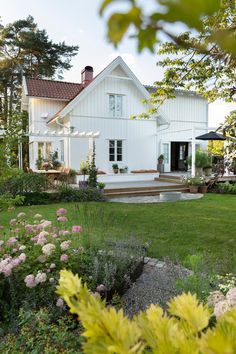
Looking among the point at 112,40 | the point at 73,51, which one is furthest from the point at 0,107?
the point at 112,40

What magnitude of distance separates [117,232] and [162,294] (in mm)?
3395

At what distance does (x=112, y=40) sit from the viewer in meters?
0.45

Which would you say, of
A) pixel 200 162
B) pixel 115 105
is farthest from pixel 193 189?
pixel 115 105

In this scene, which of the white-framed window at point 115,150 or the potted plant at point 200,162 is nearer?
the potted plant at point 200,162

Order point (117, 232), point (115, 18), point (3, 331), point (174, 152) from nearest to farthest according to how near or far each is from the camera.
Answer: point (115, 18)
point (3, 331)
point (117, 232)
point (174, 152)

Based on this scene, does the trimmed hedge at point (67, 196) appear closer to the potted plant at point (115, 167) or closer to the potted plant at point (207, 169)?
the potted plant at point (115, 167)

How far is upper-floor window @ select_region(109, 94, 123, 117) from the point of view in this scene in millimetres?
18484

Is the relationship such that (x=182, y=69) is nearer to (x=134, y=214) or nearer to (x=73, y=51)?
→ (x=134, y=214)

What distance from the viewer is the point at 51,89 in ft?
65.3

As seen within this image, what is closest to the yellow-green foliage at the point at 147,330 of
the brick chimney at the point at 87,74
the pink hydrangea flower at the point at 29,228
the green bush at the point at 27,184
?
the pink hydrangea flower at the point at 29,228

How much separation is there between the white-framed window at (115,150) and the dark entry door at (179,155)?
18.1 ft

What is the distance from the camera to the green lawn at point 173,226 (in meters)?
5.10

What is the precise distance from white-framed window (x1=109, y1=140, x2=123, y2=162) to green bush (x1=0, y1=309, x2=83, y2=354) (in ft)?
52.2

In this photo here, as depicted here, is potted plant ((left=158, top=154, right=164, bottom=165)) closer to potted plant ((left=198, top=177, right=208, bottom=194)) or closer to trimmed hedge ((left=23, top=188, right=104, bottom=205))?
potted plant ((left=198, top=177, right=208, bottom=194))
